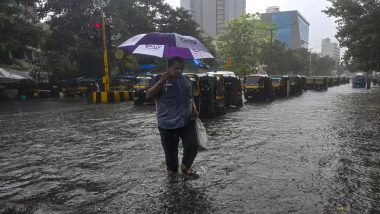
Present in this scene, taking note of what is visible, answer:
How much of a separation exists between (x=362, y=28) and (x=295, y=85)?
30.9 feet

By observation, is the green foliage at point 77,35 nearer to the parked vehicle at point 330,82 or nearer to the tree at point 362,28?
the tree at point 362,28

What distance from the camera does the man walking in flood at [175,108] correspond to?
18.9 ft

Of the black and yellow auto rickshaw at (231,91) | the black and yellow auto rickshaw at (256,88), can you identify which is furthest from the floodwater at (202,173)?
the black and yellow auto rickshaw at (256,88)

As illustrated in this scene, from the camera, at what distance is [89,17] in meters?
35.2

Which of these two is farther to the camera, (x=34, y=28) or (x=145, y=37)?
(x=34, y=28)

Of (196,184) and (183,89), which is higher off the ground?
(183,89)

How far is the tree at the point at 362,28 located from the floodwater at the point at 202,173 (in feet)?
57.8

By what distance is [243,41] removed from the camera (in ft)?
197

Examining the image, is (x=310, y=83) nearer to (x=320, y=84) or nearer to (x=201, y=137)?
(x=320, y=84)

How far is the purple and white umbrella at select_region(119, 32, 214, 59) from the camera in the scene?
6.11 meters

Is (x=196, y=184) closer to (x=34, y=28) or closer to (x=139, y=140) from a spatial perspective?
(x=139, y=140)

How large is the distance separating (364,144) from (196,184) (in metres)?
5.35

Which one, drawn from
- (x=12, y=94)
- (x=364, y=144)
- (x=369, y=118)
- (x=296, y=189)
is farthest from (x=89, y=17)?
(x=296, y=189)

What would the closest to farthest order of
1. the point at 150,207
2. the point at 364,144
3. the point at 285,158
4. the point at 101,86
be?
the point at 150,207 < the point at 285,158 < the point at 364,144 < the point at 101,86
